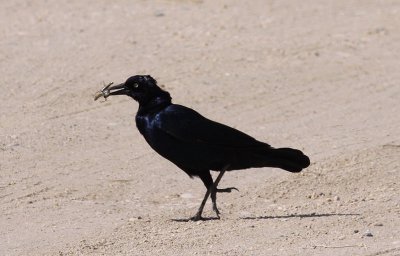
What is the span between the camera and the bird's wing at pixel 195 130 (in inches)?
333

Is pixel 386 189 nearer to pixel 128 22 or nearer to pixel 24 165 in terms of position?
pixel 24 165

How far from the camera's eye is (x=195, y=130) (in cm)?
859

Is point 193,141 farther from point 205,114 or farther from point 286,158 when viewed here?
point 205,114

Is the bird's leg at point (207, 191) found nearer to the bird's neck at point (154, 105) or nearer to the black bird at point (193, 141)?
the black bird at point (193, 141)

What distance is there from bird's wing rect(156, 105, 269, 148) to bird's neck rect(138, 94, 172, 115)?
0.16 feet

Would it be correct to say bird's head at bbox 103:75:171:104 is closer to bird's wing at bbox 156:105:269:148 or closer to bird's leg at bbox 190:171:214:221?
bird's wing at bbox 156:105:269:148

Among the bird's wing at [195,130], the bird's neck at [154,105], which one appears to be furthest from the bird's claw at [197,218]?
the bird's neck at [154,105]

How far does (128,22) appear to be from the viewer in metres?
14.7

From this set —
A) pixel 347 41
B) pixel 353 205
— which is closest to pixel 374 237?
pixel 353 205

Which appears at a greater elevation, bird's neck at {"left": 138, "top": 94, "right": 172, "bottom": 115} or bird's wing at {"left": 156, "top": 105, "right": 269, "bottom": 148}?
bird's neck at {"left": 138, "top": 94, "right": 172, "bottom": 115}

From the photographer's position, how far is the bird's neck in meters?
8.59

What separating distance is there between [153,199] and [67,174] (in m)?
0.82

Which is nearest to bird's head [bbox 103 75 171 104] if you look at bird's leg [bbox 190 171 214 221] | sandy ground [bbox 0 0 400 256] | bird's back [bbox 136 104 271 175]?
bird's back [bbox 136 104 271 175]

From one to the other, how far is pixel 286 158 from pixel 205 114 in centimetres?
299
